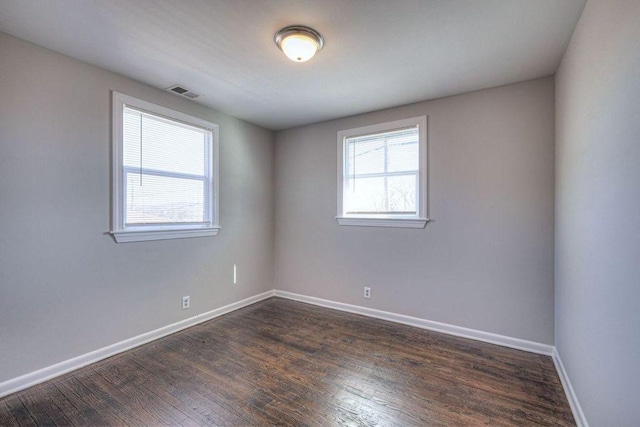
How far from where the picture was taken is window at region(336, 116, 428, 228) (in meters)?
3.30

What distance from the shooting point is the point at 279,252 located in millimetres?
4480

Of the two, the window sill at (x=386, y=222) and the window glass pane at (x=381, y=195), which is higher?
the window glass pane at (x=381, y=195)

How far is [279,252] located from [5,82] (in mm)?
3303

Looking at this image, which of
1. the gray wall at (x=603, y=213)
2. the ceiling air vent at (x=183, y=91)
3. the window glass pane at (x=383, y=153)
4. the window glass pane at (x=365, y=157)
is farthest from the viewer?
the window glass pane at (x=365, y=157)

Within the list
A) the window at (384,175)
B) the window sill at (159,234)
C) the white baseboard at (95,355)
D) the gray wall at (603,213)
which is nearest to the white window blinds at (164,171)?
the window sill at (159,234)

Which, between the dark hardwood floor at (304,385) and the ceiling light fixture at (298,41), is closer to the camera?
the dark hardwood floor at (304,385)

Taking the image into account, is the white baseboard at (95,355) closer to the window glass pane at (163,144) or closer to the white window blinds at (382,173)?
the window glass pane at (163,144)

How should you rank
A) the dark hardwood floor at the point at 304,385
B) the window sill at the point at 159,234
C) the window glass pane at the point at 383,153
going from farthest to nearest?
the window glass pane at the point at 383,153 < the window sill at the point at 159,234 < the dark hardwood floor at the point at 304,385

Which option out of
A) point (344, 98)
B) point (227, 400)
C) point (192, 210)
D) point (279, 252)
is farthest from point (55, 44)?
point (279, 252)

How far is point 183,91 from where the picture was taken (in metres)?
3.03

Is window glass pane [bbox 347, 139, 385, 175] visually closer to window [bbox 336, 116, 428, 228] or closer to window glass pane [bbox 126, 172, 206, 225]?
window [bbox 336, 116, 428, 228]

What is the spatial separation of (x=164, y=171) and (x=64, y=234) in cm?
104

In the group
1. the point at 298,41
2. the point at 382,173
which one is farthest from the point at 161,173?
the point at 382,173

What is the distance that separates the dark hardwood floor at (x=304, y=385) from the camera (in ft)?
6.02
